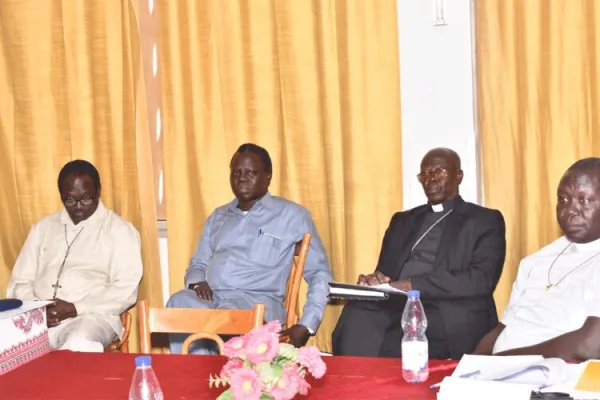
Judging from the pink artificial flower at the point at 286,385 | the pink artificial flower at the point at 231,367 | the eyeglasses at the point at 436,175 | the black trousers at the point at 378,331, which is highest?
the eyeglasses at the point at 436,175

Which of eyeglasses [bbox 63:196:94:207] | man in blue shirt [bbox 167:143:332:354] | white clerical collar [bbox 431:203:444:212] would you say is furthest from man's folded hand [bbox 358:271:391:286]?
eyeglasses [bbox 63:196:94:207]

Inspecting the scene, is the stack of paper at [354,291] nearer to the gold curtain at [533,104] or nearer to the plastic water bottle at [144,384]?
the gold curtain at [533,104]

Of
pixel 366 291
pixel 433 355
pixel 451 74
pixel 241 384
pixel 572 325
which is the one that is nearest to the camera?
pixel 241 384

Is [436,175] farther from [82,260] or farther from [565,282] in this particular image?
[82,260]

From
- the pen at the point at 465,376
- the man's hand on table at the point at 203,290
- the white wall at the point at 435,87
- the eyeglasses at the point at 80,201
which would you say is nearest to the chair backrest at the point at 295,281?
the man's hand on table at the point at 203,290

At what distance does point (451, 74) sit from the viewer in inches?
171

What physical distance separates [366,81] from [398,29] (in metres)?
0.34

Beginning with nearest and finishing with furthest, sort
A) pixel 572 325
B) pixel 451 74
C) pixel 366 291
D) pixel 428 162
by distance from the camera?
1. pixel 572 325
2. pixel 366 291
3. pixel 428 162
4. pixel 451 74

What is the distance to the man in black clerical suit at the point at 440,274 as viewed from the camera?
3689mm

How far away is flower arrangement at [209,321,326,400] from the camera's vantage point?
1670 mm

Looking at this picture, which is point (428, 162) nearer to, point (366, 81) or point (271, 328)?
point (366, 81)

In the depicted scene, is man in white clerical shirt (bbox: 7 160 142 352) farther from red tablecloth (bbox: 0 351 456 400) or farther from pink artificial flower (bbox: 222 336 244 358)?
pink artificial flower (bbox: 222 336 244 358)

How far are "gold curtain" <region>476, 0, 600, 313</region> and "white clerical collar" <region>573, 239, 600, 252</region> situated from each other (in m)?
1.27

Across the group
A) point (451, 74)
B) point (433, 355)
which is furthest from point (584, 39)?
point (433, 355)
